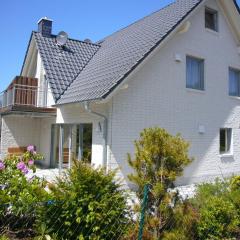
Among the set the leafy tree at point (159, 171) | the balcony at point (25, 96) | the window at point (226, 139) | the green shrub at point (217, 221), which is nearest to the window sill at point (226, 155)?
the window at point (226, 139)

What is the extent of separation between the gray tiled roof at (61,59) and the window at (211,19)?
6623mm

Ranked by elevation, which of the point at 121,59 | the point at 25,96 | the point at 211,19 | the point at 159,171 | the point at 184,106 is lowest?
the point at 159,171

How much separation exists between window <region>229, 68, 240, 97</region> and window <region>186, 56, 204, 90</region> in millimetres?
2383

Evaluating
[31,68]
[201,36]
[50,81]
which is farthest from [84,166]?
[31,68]

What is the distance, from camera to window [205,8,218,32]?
15.3 metres

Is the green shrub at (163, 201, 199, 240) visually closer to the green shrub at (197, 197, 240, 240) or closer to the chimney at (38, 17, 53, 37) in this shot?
the green shrub at (197, 197, 240, 240)

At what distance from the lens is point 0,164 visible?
5949 millimetres

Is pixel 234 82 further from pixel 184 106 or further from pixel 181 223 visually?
pixel 181 223

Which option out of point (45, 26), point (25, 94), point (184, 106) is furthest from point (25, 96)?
point (184, 106)

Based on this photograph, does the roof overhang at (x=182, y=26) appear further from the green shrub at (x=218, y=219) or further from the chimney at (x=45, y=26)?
the chimney at (x=45, y=26)

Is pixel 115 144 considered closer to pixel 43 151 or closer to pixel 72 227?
pixel 72 227

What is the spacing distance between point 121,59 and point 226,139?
6.70 meters

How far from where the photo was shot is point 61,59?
16.2m

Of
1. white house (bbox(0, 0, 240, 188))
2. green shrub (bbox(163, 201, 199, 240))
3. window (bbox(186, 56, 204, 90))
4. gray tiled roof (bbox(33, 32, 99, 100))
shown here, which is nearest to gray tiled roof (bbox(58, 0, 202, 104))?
white house (bbox(0, 0, 240, 188))
